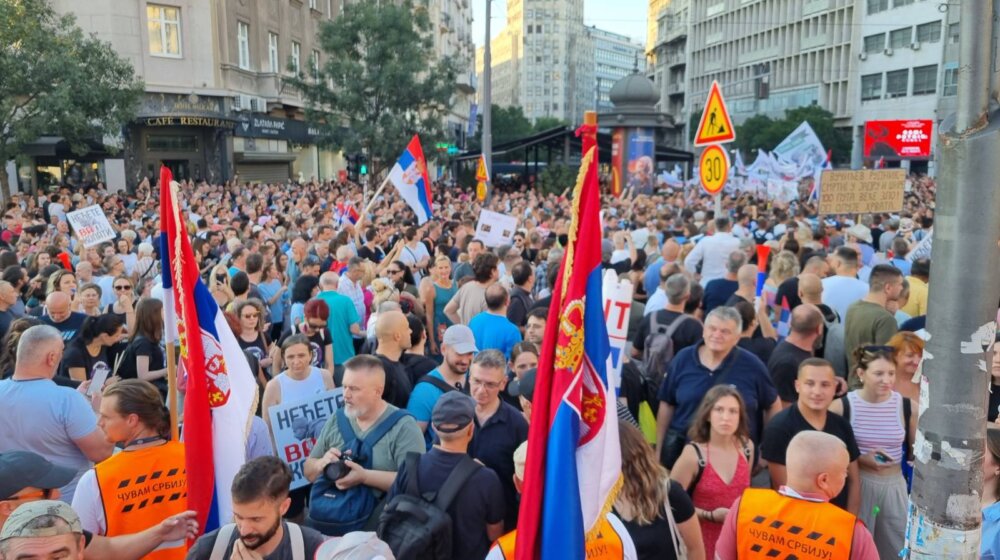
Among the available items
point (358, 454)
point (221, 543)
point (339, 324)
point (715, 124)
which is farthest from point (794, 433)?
point (715, 124)

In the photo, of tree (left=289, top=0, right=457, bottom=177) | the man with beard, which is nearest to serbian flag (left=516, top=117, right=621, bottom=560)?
the man with beard

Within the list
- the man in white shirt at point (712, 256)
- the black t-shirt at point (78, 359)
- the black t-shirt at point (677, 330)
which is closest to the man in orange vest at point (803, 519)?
the black t-shirt at point (677, 330)

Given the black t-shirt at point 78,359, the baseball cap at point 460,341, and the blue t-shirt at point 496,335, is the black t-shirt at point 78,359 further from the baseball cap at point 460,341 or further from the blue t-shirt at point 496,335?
the blue t-shirt at point 496,335

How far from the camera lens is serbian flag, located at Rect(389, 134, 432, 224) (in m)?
12.8

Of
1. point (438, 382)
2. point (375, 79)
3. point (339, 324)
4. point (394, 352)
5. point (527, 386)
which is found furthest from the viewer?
point (375, 79)

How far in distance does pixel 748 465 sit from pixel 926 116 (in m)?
62.5

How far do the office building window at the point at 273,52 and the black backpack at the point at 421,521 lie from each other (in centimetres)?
3363

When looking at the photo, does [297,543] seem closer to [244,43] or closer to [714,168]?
[714,168]

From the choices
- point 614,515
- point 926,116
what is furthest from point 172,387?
point 926,116

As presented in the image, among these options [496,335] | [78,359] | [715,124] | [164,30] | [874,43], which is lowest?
[78,359]

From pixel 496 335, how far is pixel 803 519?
3381mm

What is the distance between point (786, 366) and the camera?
5512 millimetres

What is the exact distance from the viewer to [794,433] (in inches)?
173

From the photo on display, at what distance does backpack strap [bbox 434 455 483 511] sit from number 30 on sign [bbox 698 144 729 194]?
811 centimetres
